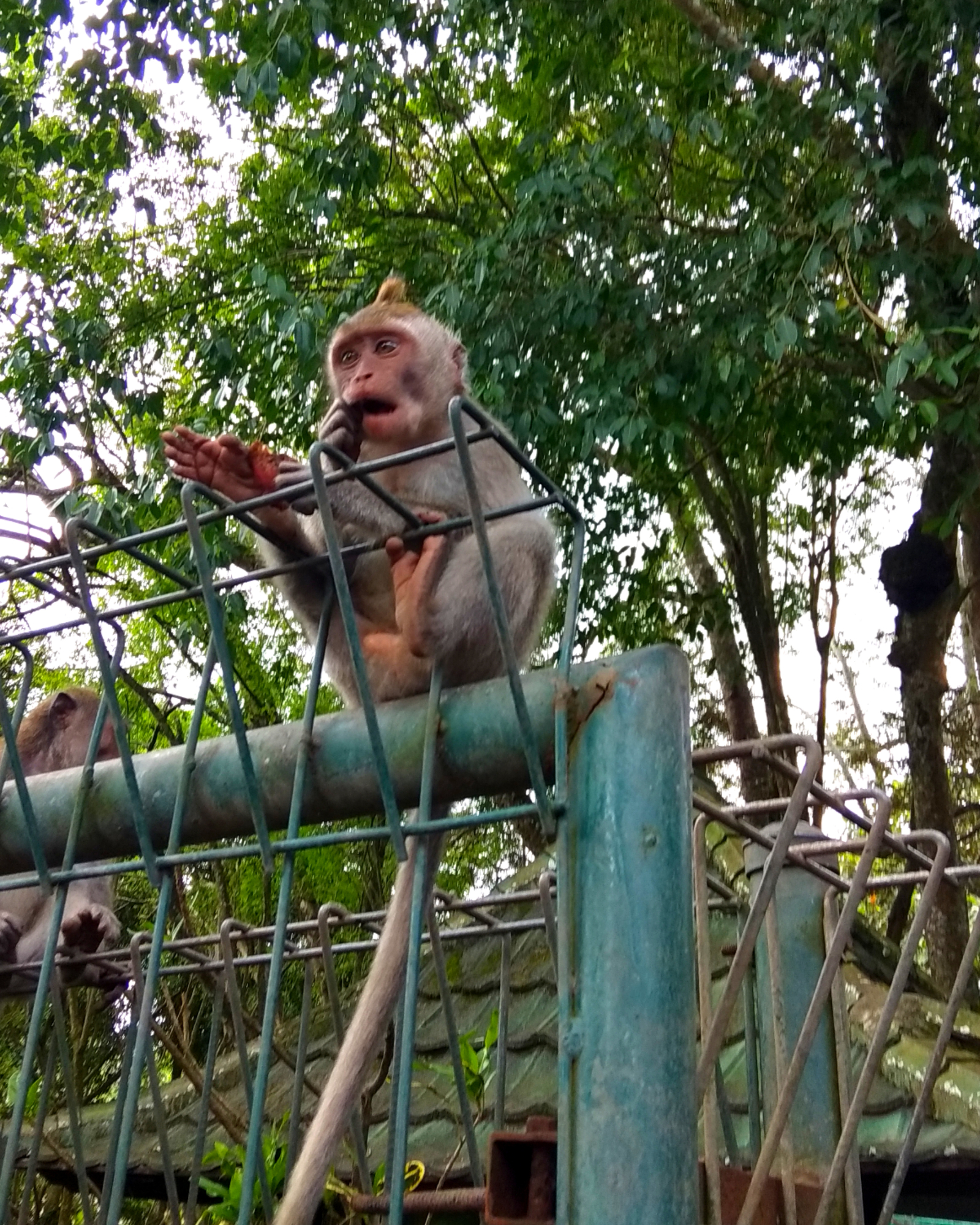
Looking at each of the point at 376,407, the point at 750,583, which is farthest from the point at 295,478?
Result: the point at 750,583

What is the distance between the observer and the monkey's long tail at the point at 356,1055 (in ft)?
5.75

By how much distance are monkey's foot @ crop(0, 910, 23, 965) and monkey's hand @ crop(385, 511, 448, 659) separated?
2194mm

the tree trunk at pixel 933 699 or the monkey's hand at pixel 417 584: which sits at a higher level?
the tree trunk at pixel 933 699

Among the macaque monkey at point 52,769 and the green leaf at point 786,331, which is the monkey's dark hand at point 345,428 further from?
the green leaf at point 786,331

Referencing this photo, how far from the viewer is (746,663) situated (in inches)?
476

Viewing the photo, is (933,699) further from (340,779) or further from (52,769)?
(340,779)

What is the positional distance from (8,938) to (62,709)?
1.55 m

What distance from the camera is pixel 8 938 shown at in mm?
3969

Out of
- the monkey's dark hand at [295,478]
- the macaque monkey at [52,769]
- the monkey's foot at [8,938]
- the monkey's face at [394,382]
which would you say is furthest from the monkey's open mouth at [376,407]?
the monkey's foot at [8,938]

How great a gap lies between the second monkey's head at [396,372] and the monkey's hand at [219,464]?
1.21 m

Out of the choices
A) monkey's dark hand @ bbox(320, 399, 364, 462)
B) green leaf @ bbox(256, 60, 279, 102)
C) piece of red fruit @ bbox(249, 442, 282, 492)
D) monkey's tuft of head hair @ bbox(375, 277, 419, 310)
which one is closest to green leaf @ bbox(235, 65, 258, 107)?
green leaf @ bbox(256, 60, 279, 102)

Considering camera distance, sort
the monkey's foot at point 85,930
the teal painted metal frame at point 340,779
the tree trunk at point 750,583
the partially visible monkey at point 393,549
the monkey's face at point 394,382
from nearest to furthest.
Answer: the teal painted metal frame at point 340,779
the partially visible monkey at point 393,549
the monkey's foot at point 85,930
the monkey's face at point 394,382
the tree trunk at point 750,583

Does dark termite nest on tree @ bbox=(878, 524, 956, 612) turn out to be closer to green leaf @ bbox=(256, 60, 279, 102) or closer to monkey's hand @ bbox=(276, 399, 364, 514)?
green leaf @ bbox=(256, 60, 279, 102)

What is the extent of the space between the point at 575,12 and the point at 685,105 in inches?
32.1
